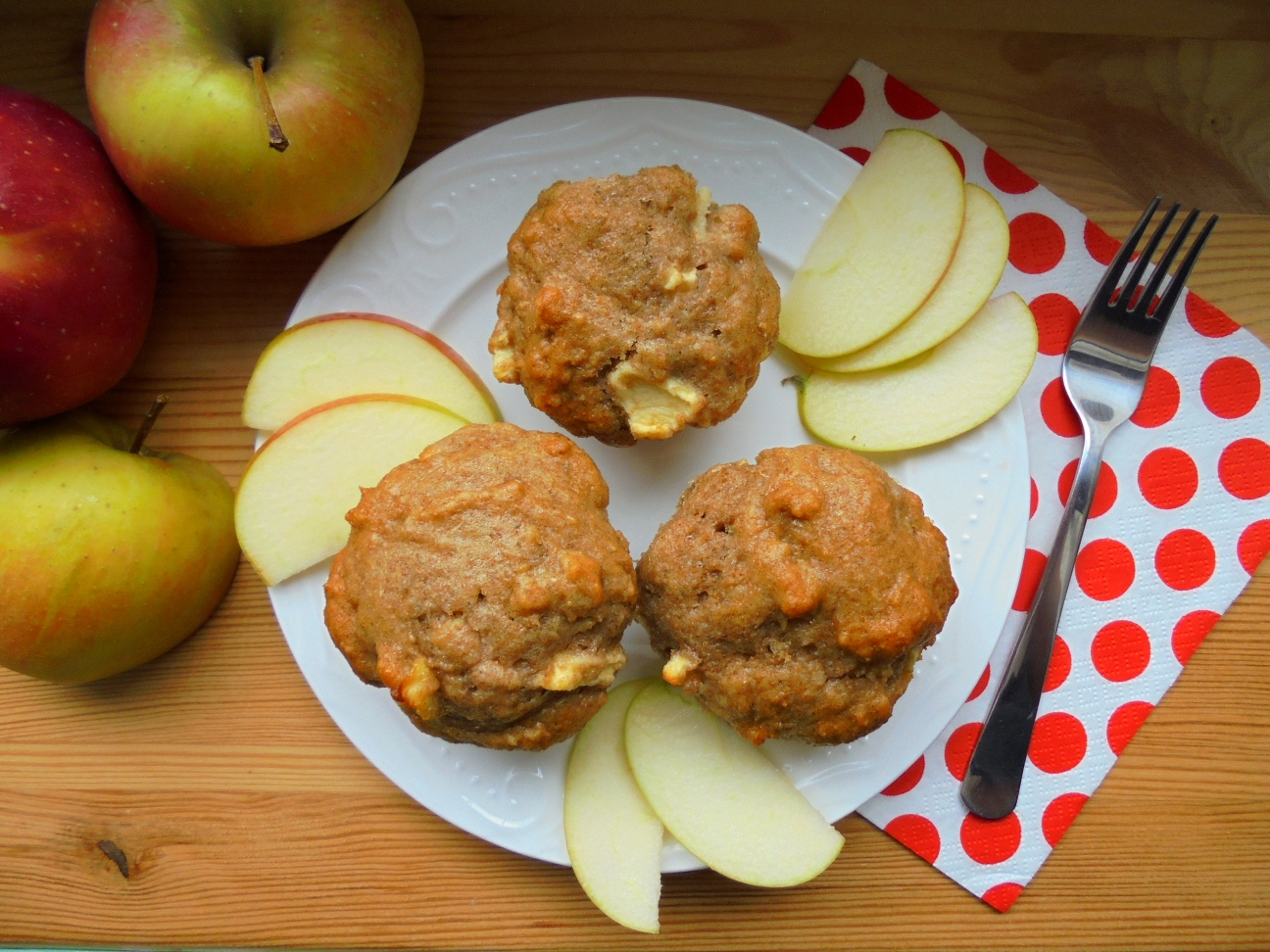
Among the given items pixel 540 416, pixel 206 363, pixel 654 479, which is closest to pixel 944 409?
pixel 654 479

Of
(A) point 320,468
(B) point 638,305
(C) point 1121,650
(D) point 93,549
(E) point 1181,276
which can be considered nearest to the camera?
(B) point 638,305

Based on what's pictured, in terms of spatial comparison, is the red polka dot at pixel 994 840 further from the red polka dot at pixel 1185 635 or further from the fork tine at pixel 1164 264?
the fork tine at pixel 1164 264

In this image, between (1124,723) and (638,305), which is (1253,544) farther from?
(638,305)

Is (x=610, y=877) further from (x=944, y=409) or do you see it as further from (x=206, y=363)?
(x=206, y=363)

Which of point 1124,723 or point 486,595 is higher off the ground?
point 486,595

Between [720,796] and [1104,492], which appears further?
[1104,492]

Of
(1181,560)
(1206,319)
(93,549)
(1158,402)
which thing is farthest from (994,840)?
(93,549)

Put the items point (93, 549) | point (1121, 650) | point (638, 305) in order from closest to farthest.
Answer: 1. point (638, 305)
2. point (93, 549)
3. point (1121, 650)

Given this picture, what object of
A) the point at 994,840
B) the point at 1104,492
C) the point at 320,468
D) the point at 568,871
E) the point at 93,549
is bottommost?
the point at 568,871
